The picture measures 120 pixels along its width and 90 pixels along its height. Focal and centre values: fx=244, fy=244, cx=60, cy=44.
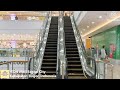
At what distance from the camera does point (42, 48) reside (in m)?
10.3

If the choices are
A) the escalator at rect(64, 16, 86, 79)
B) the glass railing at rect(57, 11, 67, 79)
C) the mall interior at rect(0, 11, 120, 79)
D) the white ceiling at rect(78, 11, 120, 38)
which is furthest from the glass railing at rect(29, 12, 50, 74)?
the white ceiling at rect(78, 11, 120, 38)

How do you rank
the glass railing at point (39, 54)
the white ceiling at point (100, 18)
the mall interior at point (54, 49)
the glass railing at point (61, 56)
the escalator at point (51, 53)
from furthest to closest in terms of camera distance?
1. the white ceiling at point (100, 18)
2. the escalator at point (51, 53)
3. the glass railing at point (39, 54)
4. the mall interior at point (54, 49)
5. the glass railing at point (61, 56)

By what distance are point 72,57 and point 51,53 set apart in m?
0.93

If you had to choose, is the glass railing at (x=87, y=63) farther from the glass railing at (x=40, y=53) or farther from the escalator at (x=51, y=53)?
the glass railing at (x=40, y=53)

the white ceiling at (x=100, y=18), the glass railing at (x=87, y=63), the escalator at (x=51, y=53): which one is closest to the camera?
the glass railing at (x=87, y=63)

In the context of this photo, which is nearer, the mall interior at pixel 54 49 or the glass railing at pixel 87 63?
the mall interior at pixel 54 49

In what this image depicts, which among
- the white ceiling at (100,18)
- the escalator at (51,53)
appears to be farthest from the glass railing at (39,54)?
the white ceiling at (100,18)

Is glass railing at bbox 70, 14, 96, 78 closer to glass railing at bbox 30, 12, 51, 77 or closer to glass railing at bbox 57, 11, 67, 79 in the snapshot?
glass railing at bbox 57, 11, 67, 79

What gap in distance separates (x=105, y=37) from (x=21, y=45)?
7524 mm

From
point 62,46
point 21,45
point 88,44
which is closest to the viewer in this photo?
point 62,46

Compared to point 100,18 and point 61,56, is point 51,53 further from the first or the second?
point 100,18

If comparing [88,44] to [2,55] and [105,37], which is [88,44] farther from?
[2,55]

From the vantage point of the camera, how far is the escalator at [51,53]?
29.7 feet
